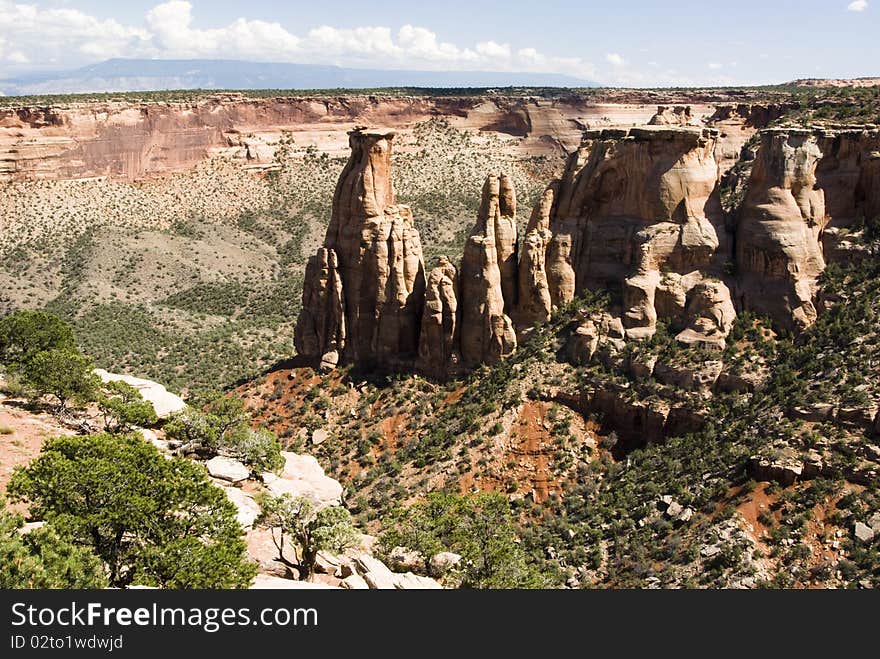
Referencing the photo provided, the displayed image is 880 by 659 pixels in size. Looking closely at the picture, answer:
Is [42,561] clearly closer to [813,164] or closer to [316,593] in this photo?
[316,593]

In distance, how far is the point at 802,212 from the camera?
140ft

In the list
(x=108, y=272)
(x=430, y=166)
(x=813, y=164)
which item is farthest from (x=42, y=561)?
(x=430, y=166)

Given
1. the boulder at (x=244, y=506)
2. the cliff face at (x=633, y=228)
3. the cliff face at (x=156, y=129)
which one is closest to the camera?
the boulder at (x=244, y=506)

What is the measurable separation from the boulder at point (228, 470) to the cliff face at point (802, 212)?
28.3 meters

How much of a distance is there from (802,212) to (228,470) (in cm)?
3340

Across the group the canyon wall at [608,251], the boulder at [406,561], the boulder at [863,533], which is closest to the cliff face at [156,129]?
the canyon wall at [608,251]

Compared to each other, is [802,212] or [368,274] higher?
[802,212]

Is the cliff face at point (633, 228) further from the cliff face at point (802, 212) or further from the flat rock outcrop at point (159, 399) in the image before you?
the flat rock outcrop at point (159, 399)

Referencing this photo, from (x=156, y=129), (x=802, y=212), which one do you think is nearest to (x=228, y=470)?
(x=802, y=212)

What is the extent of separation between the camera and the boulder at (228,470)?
36.4 metres

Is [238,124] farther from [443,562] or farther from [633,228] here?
[443,562]

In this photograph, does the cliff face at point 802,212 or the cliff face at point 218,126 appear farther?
the cliff face at point 218,126

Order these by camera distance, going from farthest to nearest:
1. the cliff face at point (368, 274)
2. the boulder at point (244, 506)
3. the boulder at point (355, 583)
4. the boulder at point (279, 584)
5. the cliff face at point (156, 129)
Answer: the cliff face at point (156, 129) < the cliff face at point (368, 274) < the boulder at point (244, 506) < the boulder at point (355, 583) < the boulder at point (279, 584)

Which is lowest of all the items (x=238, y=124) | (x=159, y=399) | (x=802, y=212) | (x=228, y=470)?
(x=228, y=470)
